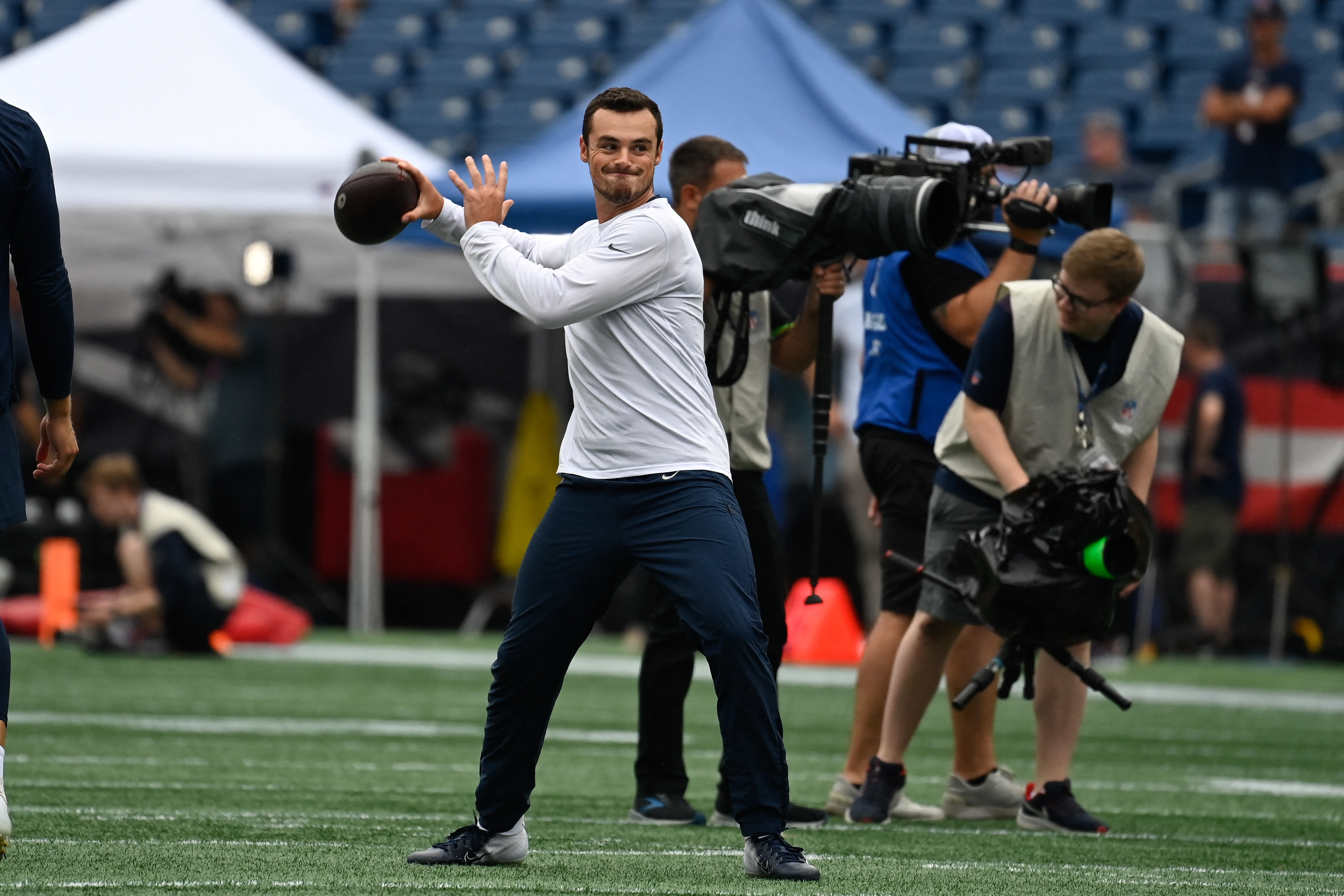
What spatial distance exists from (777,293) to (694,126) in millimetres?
1201

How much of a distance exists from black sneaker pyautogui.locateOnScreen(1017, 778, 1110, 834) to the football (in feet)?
8.55

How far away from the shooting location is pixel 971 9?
786 inches

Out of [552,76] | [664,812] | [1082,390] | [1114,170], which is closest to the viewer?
[1082,390]

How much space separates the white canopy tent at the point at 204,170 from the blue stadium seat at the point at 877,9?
6.28 meters

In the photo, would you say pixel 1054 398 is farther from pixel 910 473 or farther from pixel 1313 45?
pixel 1313 45

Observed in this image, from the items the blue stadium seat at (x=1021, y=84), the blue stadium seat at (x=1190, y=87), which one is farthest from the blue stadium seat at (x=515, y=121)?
the blue stadium seat at (x=1190, y=87)

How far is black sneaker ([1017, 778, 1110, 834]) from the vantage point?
612 cm

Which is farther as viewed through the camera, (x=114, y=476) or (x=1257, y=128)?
(x=1257, y=128)

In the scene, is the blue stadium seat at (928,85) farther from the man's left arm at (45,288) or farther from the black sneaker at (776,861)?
the black sneaker at (776,861)

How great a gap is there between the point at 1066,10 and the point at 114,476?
11097 mm

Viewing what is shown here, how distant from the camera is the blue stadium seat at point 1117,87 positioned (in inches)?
744

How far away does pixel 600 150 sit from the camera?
487 cm

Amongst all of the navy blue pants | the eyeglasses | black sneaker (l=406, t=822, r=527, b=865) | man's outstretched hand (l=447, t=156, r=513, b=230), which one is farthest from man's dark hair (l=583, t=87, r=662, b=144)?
black sneaker (l=406, t=822, r=527, b=865)

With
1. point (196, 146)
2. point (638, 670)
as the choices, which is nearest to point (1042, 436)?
point (638, 670)
